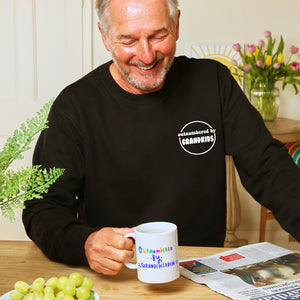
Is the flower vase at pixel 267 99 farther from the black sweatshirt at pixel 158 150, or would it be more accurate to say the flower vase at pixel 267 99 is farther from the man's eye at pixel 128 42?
the man's eye at pixel 128 42

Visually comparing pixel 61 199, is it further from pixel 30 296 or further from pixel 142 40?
pixel 30 296

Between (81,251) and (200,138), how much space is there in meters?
0.63

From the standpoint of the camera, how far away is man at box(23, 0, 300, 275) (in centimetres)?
149

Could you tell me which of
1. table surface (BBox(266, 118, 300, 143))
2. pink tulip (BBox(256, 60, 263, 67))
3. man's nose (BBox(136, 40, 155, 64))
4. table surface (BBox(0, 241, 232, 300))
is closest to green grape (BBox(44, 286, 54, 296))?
table surface (BBox(0, 241, 232, 300))

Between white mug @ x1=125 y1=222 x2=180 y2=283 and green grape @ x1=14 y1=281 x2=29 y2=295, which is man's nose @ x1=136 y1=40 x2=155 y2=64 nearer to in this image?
white mug @ x1=125 y1=222 x2=180 y2=283

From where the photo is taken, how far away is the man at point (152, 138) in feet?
4.89

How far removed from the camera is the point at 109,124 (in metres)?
1.60

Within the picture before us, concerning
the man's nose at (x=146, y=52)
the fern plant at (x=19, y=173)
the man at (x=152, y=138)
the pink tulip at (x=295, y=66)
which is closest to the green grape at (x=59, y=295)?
the fern plant at (x=19, y=173)

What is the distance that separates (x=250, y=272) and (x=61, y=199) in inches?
22.3

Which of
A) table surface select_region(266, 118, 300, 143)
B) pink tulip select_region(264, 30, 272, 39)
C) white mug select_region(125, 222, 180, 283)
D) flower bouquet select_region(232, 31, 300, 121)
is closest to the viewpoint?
white mug select_region(125, 222, 180, 283)

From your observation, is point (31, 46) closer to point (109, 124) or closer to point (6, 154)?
point (109, 124)

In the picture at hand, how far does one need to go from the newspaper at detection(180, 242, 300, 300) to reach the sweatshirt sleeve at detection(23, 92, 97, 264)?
0.26m

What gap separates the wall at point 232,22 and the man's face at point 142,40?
178 cm

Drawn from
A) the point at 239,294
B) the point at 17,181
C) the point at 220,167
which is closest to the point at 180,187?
the point at 220,167
